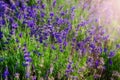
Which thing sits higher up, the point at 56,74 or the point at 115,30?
the point at 115,30

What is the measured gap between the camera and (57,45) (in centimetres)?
292

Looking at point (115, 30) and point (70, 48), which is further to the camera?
point (115, 30)

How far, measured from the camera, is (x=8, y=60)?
Result: 280 cm

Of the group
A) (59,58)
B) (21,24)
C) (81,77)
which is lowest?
(81,77)

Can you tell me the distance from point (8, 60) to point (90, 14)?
Answer: 144 cm

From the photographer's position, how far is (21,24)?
3.25 m

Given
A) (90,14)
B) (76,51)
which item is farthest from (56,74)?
(90,14)

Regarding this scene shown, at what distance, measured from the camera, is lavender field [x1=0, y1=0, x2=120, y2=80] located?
2729 millimetres

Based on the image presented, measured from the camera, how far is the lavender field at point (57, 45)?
273 cm

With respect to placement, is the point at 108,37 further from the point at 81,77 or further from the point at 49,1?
the point at 49,1

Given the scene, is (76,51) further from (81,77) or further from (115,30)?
(115,30)

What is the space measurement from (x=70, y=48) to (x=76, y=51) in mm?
68

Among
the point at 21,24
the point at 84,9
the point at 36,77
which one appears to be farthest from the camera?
the point at 84,9

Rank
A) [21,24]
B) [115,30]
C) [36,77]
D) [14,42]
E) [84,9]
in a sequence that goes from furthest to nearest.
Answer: [84,9] → [115,30] → [21,24] → [14,42] → [36,77]
